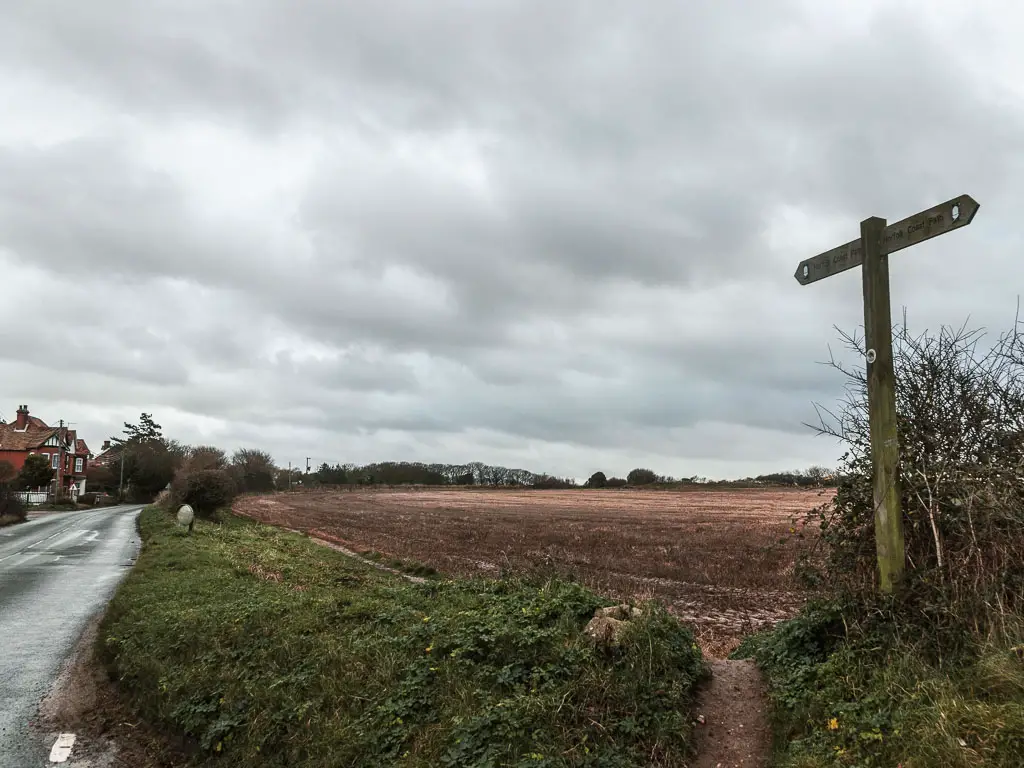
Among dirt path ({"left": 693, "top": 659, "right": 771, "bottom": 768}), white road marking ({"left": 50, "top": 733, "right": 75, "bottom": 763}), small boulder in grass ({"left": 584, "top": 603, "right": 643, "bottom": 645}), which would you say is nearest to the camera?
dirt path ({"left": 693, "top": 659, "right": 771, "bottom": 768})

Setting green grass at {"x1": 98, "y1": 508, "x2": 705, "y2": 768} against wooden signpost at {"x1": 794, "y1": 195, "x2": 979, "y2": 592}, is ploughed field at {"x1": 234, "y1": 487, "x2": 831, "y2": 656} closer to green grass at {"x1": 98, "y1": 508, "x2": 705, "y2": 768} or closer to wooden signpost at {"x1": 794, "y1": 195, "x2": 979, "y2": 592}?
wooden signpost at {"x1": 794, "y1": 195, "x2": 979, "y2": 592}

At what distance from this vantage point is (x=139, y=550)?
2416cm

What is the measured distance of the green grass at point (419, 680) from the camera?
5027 mm

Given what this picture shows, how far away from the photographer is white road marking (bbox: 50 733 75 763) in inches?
255

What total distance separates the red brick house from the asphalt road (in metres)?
A: 60.6

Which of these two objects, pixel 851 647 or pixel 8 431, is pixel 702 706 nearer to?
pixel 851 647

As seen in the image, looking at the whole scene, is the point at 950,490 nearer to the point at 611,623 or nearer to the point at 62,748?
the point at 611,623

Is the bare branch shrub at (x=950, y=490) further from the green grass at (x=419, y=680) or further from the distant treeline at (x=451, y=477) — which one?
the distant treeline at (x=451, y=477)

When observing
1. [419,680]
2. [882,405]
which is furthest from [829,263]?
[419,680]

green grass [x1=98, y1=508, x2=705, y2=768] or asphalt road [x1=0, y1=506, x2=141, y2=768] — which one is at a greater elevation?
green grass [x1=98, y1=508, x2=705, y2=768]

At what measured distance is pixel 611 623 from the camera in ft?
19.7

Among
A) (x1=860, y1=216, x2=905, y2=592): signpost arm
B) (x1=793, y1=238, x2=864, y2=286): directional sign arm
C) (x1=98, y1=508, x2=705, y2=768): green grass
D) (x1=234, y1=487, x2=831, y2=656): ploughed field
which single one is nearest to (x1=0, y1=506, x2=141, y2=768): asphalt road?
(x1=98, y1=508, x2=705, y2=768): green grass

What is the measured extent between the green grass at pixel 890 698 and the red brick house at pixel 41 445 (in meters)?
86.8

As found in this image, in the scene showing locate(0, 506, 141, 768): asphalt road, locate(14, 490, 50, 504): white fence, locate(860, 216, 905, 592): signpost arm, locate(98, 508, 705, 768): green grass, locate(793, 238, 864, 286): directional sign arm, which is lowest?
locate(14, 490, 50, 504): white fence
